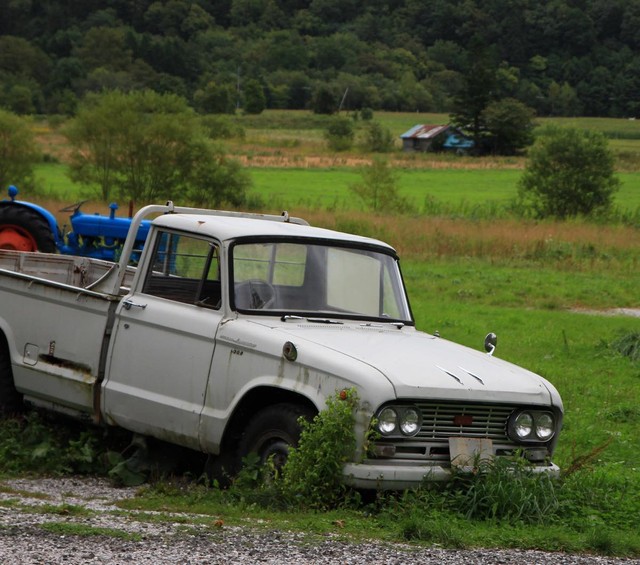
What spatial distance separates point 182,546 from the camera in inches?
236

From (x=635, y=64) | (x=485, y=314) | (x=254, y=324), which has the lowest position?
(x=485, y=314)

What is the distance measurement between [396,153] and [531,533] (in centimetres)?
8936

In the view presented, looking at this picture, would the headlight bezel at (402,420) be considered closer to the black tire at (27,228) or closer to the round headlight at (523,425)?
the round headlight at (523,425)

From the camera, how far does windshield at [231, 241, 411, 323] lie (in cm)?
820

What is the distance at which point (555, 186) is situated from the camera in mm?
45562

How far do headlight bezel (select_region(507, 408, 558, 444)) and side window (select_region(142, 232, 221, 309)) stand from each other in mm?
2068

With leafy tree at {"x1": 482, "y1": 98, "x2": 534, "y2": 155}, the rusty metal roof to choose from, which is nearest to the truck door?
leafy tree at {"x1": 482, "y1": 98, "x2": 534, "y2": 155}

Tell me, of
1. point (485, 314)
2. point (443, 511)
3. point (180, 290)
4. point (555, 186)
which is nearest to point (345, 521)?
point (443, 511)

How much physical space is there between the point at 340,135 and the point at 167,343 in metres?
95.5

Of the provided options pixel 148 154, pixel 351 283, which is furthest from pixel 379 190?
pixel 351 283

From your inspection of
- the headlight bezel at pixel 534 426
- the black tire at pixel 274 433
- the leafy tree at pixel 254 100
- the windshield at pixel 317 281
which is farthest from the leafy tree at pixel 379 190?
the leafy tree at pixel 254 100

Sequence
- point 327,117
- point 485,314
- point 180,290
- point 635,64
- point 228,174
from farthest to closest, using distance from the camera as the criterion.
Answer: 1. point 635,64
2. point 327,117
3. point 228,174
4. point 485,314
5. point 180,290

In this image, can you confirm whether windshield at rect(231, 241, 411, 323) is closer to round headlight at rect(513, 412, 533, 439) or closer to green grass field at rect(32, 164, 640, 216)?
round headlight at rect(513, 412, 533, 439)

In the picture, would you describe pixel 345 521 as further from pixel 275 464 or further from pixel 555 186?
pixel 555 186
